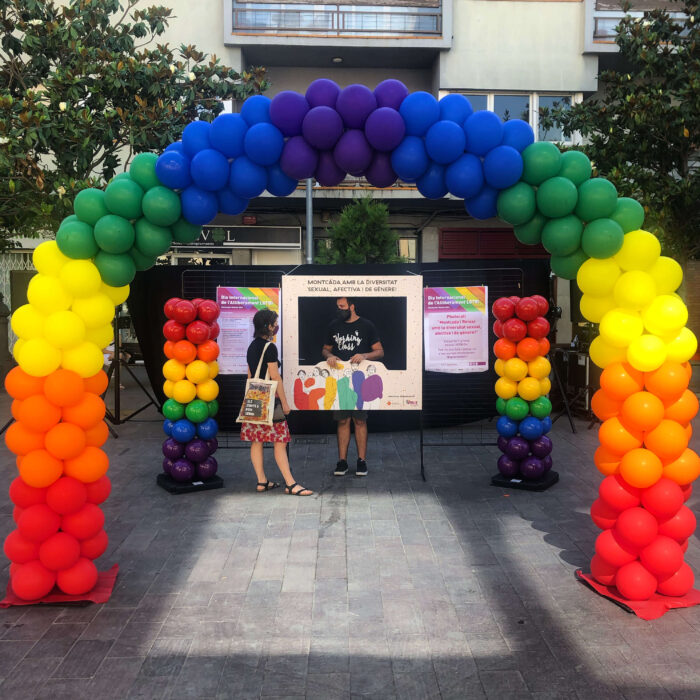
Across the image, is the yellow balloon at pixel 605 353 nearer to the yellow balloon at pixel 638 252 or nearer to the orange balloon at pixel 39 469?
the yellow balloon at pixel 638 252

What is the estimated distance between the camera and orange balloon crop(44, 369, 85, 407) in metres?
4.52

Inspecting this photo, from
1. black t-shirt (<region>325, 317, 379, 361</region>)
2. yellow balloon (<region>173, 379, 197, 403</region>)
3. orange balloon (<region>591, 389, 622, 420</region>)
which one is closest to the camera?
orange balloon (<region>591, 389, 622, 420</region>)

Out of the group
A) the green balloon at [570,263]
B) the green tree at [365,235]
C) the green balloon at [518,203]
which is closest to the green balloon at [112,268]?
the green balloon at [518,203]

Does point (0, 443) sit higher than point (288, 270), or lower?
lower

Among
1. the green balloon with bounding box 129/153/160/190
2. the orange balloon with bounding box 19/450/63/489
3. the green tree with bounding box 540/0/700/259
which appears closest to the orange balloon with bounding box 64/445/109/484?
the orange balloon with bounding box 19/450/63/489

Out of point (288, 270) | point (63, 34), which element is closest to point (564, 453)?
point (288, 270)

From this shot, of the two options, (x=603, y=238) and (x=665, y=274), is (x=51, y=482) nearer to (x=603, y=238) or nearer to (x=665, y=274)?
(x=603, y=238)

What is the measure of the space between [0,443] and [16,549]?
622 centimetres

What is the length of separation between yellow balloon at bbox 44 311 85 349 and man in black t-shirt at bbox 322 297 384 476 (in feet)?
12.2

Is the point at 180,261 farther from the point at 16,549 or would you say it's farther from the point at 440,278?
the point at 16,549

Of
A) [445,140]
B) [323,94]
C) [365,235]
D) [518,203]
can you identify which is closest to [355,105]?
[323,94]

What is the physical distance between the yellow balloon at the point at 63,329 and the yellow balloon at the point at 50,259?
12.4 inches

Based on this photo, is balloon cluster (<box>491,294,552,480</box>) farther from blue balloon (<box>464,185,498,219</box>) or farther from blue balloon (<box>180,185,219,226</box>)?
blue balloon (<box>180,185,219,226</box>)

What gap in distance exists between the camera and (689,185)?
13047 millimetres
